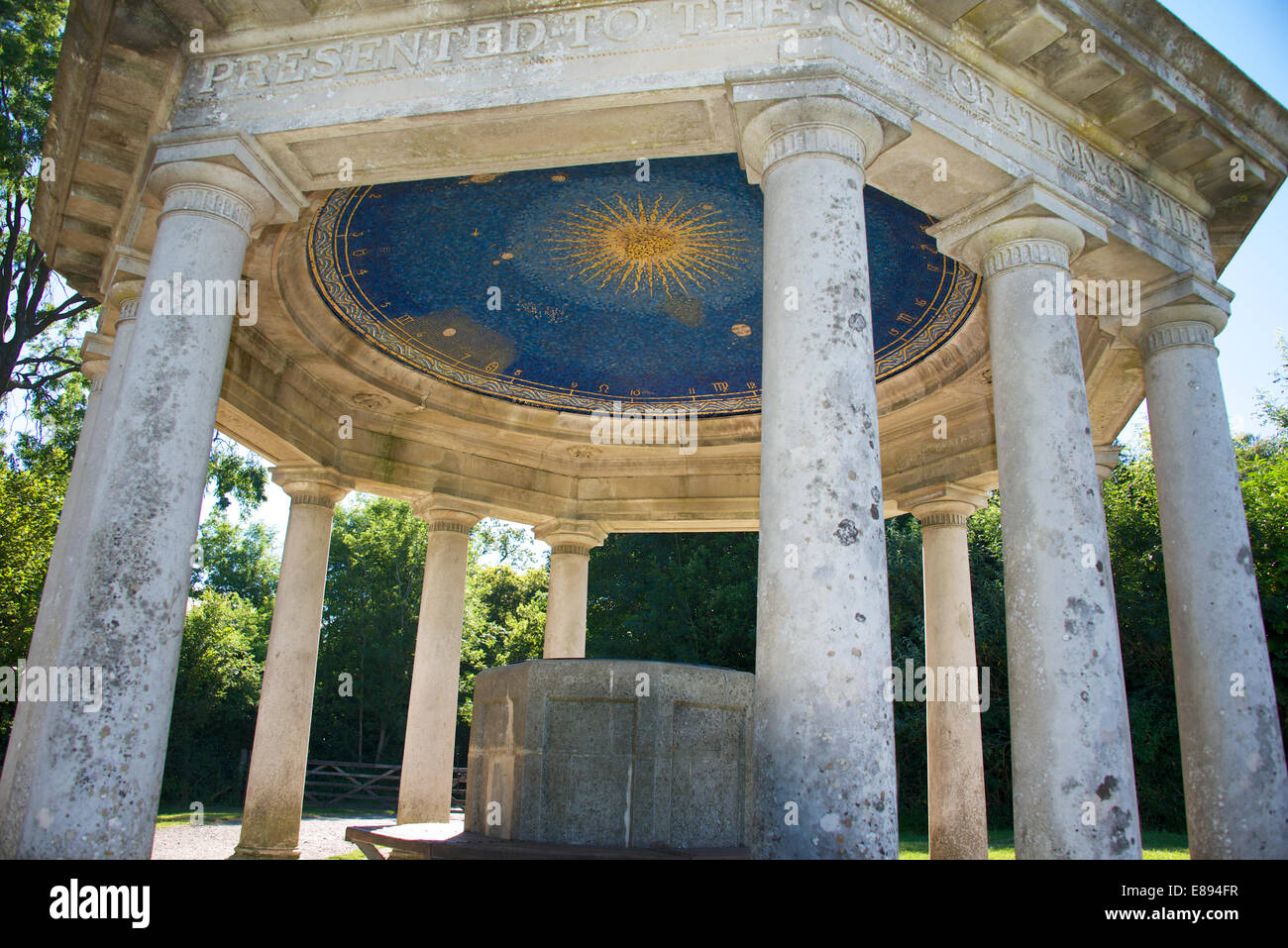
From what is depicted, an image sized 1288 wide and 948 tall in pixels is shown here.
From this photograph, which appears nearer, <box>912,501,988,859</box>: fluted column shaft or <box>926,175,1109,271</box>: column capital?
<box>926,175,1109,271</box>: column capital

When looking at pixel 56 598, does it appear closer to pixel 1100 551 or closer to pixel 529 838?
pixel 529 838

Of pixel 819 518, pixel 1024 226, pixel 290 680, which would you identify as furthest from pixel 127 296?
pixel 1024 226

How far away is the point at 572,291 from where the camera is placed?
24.7m

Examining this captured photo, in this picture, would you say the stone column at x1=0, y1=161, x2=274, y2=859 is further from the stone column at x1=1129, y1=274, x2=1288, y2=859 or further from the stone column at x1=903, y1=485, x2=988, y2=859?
the stone column at x1=903, y1=485, x2=988, y2=859

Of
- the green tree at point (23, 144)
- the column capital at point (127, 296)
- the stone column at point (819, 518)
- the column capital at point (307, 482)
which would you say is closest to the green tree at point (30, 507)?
the green tree at point (23, 144)

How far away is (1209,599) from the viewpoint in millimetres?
15680

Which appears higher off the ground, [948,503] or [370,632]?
[948,503]

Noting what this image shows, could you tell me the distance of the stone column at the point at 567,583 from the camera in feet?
98.8

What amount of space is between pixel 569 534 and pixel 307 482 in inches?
339

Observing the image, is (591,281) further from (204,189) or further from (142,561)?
(142,561)

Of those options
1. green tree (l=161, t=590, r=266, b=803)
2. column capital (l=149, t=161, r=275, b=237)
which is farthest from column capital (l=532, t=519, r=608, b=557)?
green tree (l=161, t=590, r=266, b=803)

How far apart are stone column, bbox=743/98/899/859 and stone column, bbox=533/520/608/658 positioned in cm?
1917

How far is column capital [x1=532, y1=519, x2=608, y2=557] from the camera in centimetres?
3156
